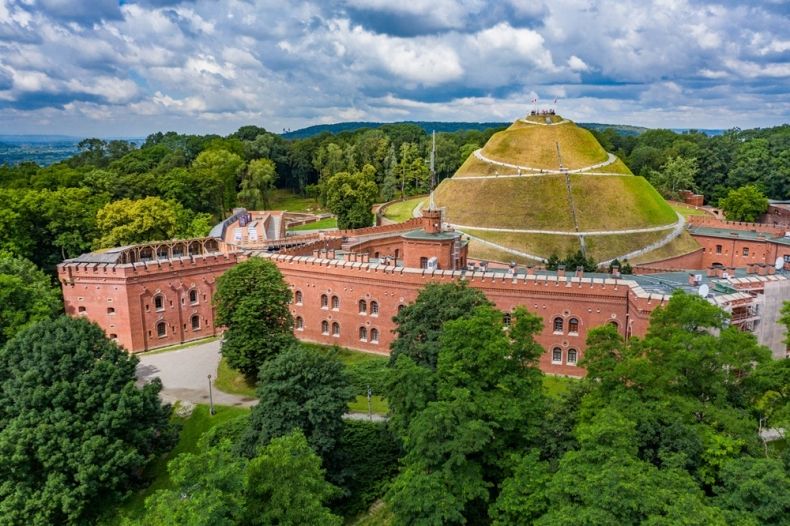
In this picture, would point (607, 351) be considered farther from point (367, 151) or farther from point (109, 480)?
point (367, 151)

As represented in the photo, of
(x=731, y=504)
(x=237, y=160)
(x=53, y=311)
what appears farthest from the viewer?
(x=237, y=160)

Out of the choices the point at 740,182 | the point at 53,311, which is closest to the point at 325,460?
the point at 53,311

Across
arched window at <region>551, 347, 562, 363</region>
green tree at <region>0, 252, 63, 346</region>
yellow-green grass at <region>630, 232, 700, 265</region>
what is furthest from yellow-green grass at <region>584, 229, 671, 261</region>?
green tree at <region>0, 252, 63, 346</region>

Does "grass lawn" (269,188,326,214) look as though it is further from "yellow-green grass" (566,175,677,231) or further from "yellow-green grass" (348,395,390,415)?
"yellow-green grass" (348,395,390,415)

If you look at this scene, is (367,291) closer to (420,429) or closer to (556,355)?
(556,355)

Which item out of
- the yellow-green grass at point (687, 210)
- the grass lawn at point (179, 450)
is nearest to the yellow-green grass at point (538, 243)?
the yellow-green grass at point (687, 210)

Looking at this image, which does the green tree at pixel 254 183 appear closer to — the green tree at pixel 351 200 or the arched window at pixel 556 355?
the green tree at pixel 351 200
